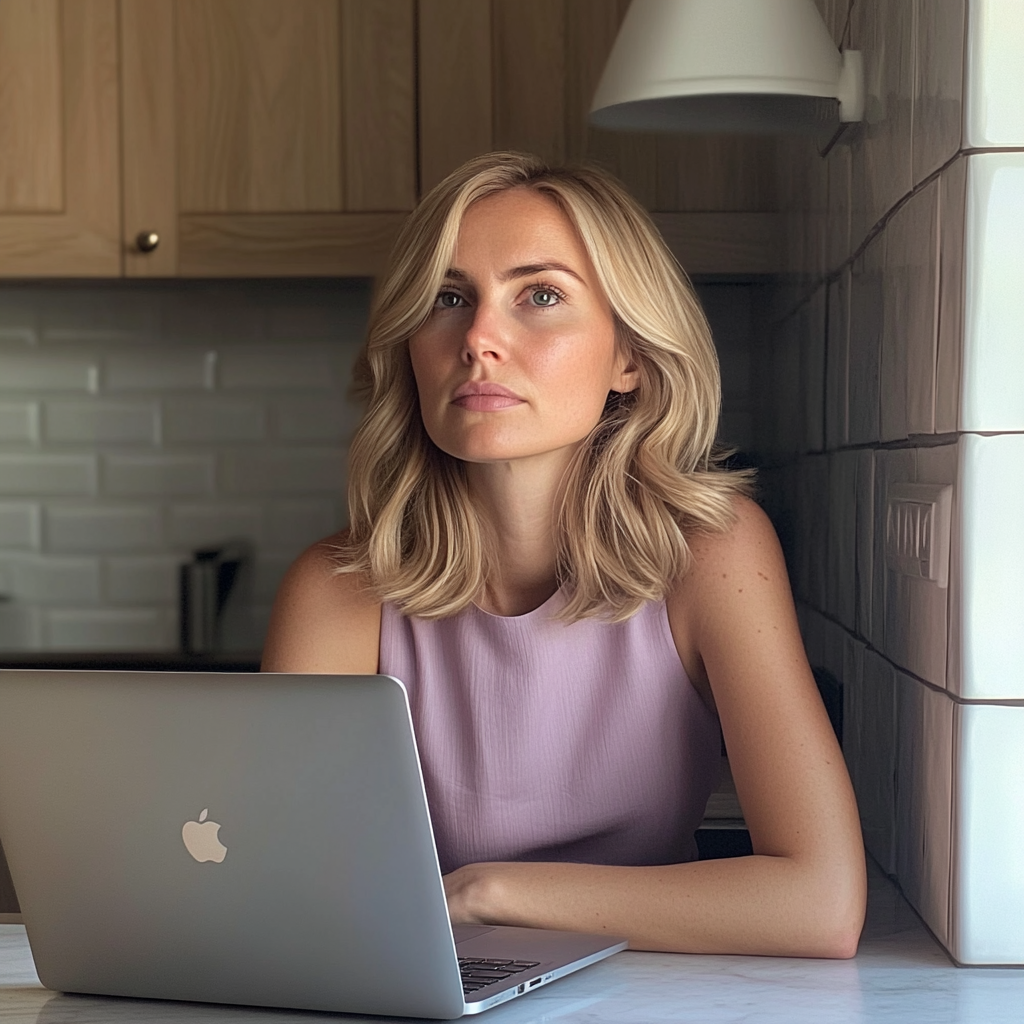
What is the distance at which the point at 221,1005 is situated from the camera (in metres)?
0.95

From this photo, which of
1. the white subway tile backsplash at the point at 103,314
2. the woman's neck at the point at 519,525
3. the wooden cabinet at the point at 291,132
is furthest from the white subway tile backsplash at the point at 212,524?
the woman's neck at the point at 519,525

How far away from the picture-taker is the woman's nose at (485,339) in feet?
4.30

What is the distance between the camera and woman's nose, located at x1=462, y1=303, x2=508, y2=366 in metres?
1.31

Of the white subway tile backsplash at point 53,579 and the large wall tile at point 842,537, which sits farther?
the white subway tile backsplash at point 53,579

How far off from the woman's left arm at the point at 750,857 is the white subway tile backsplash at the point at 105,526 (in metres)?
1.81

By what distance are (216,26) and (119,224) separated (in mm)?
381

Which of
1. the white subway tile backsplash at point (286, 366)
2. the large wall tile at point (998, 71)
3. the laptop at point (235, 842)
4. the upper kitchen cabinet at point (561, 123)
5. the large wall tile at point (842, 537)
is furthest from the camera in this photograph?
the white subway tile backsplash at point (286, 366)

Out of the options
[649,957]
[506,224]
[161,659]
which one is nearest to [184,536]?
[161,659]

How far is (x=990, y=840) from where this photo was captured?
1057mm

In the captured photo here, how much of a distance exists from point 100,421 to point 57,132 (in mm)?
630

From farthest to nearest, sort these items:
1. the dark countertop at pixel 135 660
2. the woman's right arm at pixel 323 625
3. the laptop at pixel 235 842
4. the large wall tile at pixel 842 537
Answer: the dark countertop at pixel 135 660 < the large wall tile at pixel 842 537 < the woman's right arm at pixel 323 625 < the laptop at pixel 235 842

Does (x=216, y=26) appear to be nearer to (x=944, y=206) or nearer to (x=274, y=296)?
(x=274, y=296)

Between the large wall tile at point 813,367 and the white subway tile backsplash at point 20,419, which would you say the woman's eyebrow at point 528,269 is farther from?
the white subway tile backsplash at point 20,419

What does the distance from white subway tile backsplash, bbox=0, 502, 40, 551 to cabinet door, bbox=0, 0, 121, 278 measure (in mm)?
596
